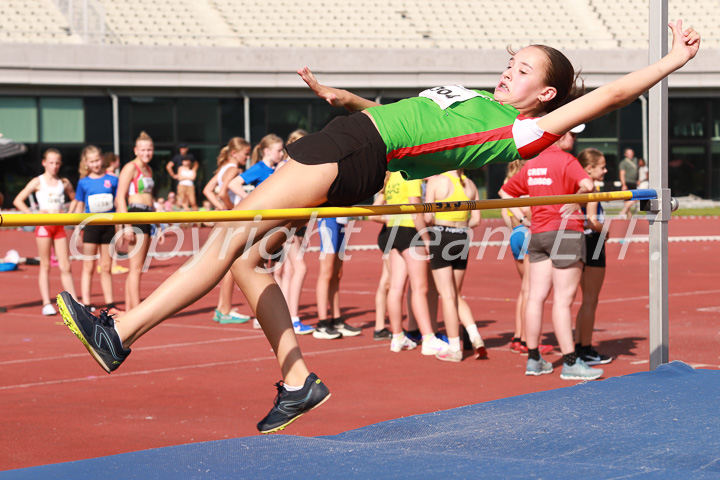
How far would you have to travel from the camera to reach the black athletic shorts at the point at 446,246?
7953 mm

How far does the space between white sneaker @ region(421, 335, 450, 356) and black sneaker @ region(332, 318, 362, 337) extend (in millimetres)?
1289

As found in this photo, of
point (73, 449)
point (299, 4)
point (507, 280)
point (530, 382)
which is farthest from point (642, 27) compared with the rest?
point (73, 449)

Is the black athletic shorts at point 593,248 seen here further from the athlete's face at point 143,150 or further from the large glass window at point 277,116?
the large glass window at point 277,116

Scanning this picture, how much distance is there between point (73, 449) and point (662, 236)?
3.55 meters

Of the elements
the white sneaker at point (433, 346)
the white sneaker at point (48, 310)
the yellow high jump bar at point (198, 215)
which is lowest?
the white sneaker at point (433, 346)

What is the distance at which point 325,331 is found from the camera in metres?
9.16

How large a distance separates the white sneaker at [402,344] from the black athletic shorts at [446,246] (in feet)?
2.61

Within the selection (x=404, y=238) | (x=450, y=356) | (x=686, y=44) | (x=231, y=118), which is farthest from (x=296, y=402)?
(x=231, y=118)

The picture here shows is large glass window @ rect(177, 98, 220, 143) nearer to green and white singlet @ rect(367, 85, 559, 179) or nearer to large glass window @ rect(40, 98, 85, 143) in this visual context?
large glass window @ rect(40, 98, 85, 143)

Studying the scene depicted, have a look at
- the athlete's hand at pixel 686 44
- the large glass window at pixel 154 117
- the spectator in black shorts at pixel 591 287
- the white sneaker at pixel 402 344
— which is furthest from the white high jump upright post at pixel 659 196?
the large glass window at pixel 154 117

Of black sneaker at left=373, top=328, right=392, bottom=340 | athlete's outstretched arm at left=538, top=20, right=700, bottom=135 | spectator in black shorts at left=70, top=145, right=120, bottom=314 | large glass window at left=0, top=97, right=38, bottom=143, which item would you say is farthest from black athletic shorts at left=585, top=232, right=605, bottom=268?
large glass window at left=0, top=97, right=38, bottom=143

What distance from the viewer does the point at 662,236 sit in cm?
572

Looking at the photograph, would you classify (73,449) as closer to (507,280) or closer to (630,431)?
(630,431)

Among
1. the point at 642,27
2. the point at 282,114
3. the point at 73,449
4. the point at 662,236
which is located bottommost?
the point at 73,449
